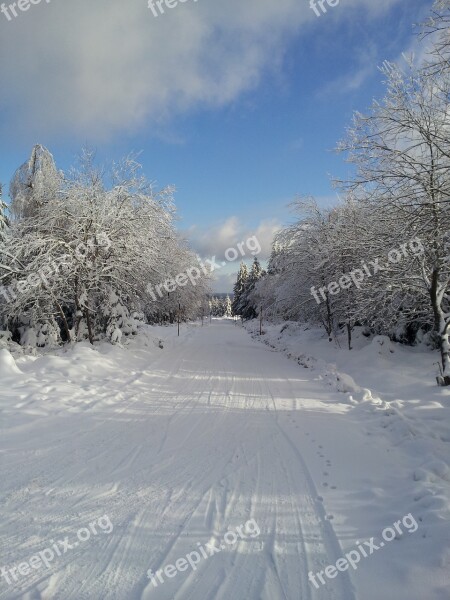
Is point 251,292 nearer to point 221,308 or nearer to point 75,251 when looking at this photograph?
point 75,251

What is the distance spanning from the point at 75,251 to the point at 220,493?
37.4 ft

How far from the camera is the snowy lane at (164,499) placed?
2.55m

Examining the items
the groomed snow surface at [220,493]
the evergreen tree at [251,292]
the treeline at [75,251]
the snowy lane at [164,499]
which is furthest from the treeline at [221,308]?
the snowy lane at [164,499]

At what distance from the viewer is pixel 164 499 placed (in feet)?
11.9

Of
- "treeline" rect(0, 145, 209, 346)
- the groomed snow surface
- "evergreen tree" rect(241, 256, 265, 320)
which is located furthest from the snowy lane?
"evergreen tree" rect(241, 256, 265, 320)

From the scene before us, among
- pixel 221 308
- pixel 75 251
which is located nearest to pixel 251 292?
pixel 75 251

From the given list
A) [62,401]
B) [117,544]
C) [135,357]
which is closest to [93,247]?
[135,357]

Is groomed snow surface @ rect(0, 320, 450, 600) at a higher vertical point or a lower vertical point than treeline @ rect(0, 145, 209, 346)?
lower

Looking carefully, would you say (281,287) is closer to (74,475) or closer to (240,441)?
(240,441)

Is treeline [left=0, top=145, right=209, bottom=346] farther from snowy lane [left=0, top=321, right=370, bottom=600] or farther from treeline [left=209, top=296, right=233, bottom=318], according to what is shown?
treeline [left=209, top=296, right=233, bottom=318]

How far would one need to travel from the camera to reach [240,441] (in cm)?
532

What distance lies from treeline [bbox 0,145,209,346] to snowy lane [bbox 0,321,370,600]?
6.36m

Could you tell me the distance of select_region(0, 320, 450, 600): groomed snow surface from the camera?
259 centimetres

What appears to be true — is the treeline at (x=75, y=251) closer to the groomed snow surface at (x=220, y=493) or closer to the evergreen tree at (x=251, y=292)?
the groomed snow surface at (x=220, y=493)
